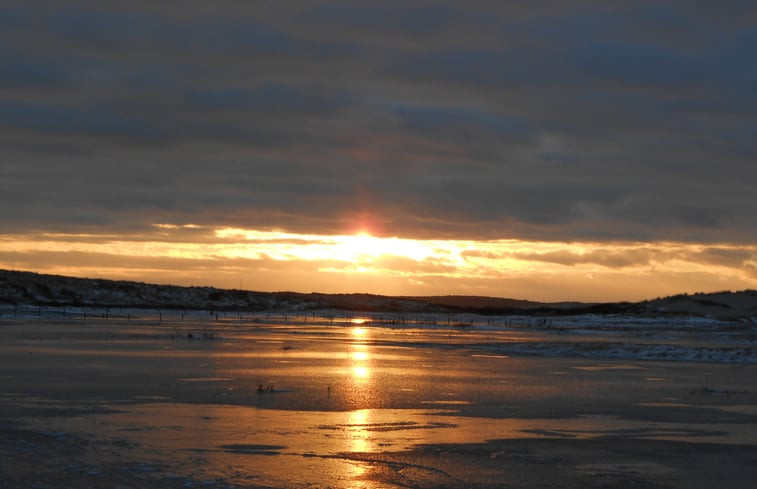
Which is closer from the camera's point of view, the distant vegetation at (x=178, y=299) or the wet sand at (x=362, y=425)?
the wet sand at (x=362, y=425)

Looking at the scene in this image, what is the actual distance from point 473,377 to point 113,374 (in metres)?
11.6

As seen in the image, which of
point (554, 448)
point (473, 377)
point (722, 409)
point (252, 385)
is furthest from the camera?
point (473, 377)

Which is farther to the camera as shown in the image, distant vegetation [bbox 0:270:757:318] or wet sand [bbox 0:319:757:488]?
distant vegetation [bbox 0:270:757:318]

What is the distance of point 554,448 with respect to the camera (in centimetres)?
1571

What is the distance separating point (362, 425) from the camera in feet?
58.2

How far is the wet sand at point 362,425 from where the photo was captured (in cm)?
1322

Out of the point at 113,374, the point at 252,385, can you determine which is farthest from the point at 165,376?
the point at 252,385

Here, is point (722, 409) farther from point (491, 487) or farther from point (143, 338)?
point (143, 338)

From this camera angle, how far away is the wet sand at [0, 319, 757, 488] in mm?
13219

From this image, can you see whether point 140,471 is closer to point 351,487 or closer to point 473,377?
point 351,487

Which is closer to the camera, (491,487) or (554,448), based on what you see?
(491,487)

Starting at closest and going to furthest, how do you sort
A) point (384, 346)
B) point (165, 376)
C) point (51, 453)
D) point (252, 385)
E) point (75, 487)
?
1. point (75, 487)
2. point (51, 453)
3. point (252, 385)
4. point (165, 376)
5. point (384, 346)

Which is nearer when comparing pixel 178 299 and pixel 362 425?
pixel 362 425

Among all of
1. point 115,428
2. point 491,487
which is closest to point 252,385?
point 115,428
